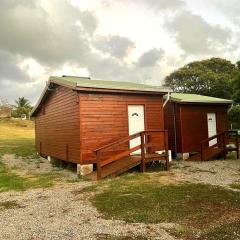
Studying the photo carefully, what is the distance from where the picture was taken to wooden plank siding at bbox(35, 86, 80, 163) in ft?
49.7

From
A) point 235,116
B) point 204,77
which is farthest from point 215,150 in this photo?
point 204,77

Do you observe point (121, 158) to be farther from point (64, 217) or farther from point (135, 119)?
point (64, 217)

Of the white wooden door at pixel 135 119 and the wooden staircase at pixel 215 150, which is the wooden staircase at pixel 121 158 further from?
the wooden staircase at pixel 215 150

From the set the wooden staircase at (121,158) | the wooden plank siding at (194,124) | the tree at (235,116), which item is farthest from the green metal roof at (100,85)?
the tree at (235,116)

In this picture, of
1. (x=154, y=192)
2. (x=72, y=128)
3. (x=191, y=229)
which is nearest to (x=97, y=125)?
(x=72, y=128)

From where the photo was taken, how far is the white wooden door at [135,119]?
52.9 feet

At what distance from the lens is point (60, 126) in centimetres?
1762

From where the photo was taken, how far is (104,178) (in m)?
12.9

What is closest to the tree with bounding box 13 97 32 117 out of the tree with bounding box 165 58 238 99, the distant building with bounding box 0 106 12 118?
the distant building with bounding box 0 106 12 118

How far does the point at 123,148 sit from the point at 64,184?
13.5 ft

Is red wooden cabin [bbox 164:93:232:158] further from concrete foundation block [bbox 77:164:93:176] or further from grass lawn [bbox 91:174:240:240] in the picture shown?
grass lawn [bbox 91:174:240:240]

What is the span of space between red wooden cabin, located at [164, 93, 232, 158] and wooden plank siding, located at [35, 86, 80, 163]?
249 inches

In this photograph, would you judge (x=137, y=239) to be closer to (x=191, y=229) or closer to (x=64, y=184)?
(x=191, y=229)

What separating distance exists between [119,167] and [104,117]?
268 cm
